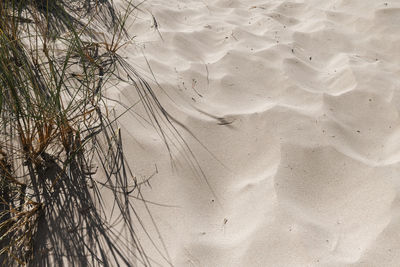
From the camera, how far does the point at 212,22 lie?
8.12 ft

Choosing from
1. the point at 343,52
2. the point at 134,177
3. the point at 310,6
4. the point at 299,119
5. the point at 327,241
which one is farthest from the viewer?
the point at 310,6

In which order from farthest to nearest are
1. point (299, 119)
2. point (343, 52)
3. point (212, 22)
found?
point (212, 22) < point (343, 52) < point (299, 119)

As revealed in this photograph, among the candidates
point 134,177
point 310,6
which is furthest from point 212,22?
point 134,177

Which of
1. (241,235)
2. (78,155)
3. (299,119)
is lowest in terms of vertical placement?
(241,235)

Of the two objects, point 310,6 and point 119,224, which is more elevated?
point 310,6

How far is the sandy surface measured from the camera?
3.95ft

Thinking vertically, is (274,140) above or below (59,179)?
below

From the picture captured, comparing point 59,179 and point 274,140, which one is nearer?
point 59,179

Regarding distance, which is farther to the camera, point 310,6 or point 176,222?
point 310,6

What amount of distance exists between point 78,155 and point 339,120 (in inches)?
45.5

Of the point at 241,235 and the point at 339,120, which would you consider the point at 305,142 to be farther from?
the point at 241,235

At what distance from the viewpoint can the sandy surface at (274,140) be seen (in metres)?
1.20

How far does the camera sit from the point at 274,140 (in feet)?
5.11

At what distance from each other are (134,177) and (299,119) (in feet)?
2.58
